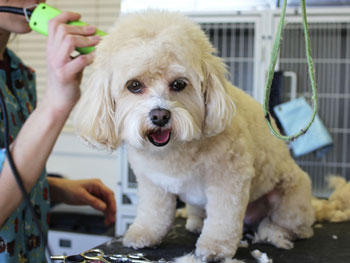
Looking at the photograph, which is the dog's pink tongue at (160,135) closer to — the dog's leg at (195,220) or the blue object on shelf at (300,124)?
the dog's leg at (195,220)

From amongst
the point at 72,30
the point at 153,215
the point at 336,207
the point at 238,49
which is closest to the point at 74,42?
the point at 72,30

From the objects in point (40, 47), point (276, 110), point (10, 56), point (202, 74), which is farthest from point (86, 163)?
point (202, 74)

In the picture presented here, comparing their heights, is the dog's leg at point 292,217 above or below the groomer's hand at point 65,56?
below

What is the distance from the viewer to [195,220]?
1073 millimetres

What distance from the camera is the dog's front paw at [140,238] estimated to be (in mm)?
900

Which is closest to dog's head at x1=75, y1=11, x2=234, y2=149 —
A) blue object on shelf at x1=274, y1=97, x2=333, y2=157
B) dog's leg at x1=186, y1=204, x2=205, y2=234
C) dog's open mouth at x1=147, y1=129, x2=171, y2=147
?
dog's open mouth at x1=147, y1=129, x2=171, y2=147

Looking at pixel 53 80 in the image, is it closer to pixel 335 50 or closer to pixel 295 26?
pixel 295 26

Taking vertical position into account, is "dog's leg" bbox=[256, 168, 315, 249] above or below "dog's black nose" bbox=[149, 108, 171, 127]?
below

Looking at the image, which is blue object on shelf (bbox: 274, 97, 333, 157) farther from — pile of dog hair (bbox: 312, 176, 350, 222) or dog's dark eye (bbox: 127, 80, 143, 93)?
dog's dark eye (bbox: 127, 80, 143, 93)

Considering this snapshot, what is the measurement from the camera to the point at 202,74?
2.53 feet

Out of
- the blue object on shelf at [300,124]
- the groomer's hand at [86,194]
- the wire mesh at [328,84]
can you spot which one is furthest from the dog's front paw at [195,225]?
the wire mesh at [328,84]

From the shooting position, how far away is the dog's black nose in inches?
28.9

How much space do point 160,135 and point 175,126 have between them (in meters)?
0.04

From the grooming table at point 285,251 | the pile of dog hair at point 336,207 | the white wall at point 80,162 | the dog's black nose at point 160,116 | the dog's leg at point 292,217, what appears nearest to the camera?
the dog's black nose at point 160,116
